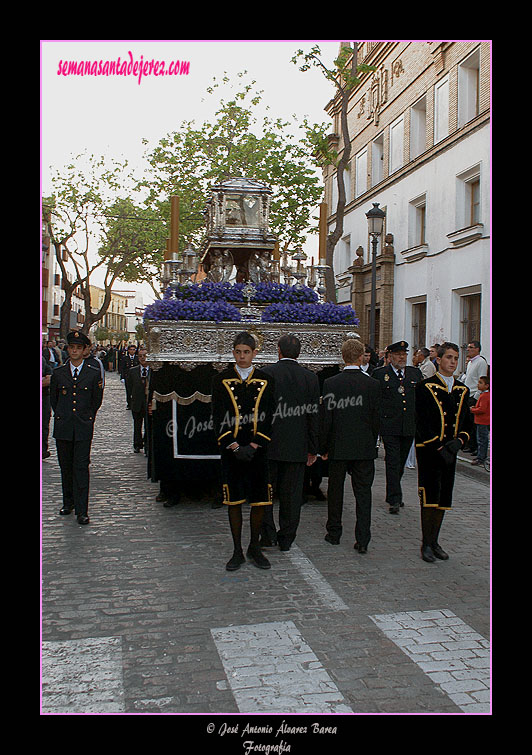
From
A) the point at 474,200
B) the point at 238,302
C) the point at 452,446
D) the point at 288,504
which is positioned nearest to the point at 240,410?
the point at 288,504

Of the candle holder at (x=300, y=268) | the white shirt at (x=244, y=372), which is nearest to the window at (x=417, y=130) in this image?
the candle holder at (x=300, y=268)

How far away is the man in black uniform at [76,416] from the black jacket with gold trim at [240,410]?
2182 millimetres

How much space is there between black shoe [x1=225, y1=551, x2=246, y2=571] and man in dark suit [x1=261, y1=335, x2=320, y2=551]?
2.21ft

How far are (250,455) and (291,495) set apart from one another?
94 centimetres

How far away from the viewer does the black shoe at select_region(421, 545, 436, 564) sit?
6.04m

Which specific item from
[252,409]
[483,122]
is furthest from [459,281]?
[252,409]

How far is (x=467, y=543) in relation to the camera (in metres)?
6.67

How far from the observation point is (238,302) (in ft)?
27.9

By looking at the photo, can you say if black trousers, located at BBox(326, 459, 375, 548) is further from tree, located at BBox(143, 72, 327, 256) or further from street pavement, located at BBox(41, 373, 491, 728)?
tree, located at BBox(143, 72, 327, 256)

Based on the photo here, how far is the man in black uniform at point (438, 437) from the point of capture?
236 inches

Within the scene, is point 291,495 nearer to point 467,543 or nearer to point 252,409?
point 252,409

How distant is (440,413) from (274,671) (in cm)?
291

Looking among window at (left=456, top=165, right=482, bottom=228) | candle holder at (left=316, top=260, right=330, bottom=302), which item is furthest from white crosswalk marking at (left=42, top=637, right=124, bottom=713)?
window at (left=456, top=165, right=482, bottom=228)

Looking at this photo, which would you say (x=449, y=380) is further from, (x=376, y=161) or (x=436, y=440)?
(x=376, y=161)
